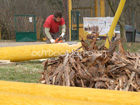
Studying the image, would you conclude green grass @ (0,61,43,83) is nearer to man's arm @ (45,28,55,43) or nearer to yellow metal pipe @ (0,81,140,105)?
man's arm @ (45,28,55,43)

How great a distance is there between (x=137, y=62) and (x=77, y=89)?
630 millimetres

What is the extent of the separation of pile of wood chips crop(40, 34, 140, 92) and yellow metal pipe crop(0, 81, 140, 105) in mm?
134

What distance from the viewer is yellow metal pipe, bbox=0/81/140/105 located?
6.22ft

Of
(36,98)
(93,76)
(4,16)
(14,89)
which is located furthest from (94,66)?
(4,16)

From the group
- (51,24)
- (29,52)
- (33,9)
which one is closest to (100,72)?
(29,52)

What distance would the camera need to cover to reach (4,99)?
84.0 inches

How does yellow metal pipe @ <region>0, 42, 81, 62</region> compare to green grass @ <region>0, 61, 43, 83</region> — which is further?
yellow metal pipe @ <region>0, 42, 81, 62</region>

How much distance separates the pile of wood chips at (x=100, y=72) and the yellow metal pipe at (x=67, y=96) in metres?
0.13

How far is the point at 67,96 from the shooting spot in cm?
210

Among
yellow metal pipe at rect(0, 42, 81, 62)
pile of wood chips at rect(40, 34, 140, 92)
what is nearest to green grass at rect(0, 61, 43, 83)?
yellow metal pipe at rect(0, 42, 81, 62)

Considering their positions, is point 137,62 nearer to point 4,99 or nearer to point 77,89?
point 77,89

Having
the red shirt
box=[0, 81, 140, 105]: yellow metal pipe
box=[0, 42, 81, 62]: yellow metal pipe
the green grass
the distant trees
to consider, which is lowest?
the green grass

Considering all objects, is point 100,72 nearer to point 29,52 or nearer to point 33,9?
point 29,52

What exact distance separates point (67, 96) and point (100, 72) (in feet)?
1.23
